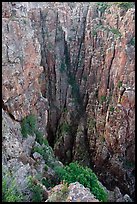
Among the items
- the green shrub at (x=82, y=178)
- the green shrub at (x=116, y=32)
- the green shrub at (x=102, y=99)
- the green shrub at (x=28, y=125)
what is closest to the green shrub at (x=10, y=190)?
the green shrub at (x=82, y=178)

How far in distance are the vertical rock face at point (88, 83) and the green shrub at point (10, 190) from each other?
11835mm

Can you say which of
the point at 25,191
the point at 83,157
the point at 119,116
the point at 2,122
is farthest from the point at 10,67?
the point at 83,157

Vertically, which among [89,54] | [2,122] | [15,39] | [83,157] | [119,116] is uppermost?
[15,39]

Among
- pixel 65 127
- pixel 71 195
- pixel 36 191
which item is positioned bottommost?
pixel 65 127

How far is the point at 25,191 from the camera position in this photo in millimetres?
20875

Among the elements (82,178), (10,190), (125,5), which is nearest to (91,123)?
(125,5)

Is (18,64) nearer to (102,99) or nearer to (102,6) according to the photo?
(102,99)

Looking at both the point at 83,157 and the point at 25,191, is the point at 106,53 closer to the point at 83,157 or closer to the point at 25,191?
the point at 83,157

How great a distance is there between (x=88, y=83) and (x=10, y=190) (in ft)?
101

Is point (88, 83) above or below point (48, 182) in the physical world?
above

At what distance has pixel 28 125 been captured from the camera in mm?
29797

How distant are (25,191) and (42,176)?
4.06m

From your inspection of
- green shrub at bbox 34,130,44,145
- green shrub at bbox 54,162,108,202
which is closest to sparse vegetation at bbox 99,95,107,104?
green shrub at bbox 34,130,44,145

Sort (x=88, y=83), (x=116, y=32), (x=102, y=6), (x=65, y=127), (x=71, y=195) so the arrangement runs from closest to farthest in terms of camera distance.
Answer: (x=71, y=195)
(x=116, y=32)
(x=102, y=6)
(x=65, y=127)
(x=88, y=83)
